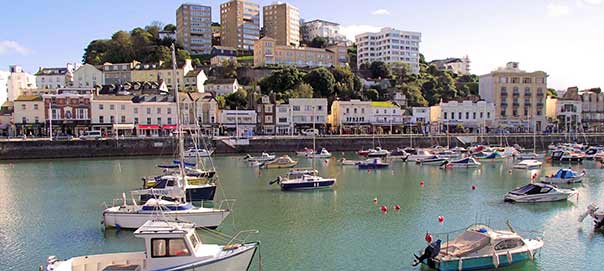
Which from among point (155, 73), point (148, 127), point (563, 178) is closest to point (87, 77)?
point (155, 73)

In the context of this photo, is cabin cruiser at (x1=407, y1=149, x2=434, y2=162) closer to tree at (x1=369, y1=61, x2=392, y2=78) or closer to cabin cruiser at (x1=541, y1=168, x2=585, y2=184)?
cabin cruiser at (x1=541, y1=168, x2=585, y2=184)

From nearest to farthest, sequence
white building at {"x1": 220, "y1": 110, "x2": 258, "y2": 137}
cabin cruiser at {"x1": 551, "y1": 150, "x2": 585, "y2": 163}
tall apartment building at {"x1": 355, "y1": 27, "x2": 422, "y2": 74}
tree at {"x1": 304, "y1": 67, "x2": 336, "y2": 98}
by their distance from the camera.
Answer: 1. cabin cruiser at {"x1": 551, "y1": 150, "x2": 585, "y2": 163}
2. white building at {"x1": 220, "y1": 110, "x2": 258, "y2": 137}
3. tree at {"x1": 304, "y1": 67, "x2": 336, "y2": 98}
4. tall apartment building at {"x1": 355, "y1": 27, "x2": 422, "y2": 74}

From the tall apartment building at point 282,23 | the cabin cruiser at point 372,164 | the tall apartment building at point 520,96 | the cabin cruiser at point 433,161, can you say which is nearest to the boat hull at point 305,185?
the cabin cruiser at point 372,164

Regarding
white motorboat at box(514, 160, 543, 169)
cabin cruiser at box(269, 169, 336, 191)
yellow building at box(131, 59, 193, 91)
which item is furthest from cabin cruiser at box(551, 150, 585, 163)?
yellow building at box(131, 59, 193, 91)

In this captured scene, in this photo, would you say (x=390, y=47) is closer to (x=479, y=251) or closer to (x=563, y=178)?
(x=563, y=178)

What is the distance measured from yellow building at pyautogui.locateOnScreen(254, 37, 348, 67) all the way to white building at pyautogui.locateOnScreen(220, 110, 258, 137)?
1457 inches

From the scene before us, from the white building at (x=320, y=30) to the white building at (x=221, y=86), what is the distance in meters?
77.7

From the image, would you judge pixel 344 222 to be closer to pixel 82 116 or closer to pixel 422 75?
pixel 82 116

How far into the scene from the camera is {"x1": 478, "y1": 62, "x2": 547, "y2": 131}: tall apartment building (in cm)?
9456

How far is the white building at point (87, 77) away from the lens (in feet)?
332

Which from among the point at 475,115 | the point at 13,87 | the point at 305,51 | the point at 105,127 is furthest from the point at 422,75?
the point at 13,87

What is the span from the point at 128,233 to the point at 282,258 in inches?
324

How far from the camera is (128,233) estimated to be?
23.4m

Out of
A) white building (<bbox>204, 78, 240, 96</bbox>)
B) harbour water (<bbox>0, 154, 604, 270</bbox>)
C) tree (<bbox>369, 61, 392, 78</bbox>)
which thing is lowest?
harbour water (<bbox>0, 154, 604, 270</bbox>)
